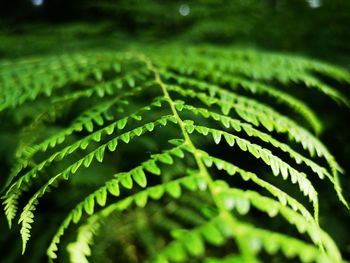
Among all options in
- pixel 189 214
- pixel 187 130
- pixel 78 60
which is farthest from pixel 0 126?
pixel 187 130

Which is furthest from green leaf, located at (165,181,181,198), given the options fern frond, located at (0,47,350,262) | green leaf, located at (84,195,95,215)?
green leaf, located at (84,195,95,215)

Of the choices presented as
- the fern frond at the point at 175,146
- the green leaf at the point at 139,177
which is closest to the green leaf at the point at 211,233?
the fern frond at the point at 175,146

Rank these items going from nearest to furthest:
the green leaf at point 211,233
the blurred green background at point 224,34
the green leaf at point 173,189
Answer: the green leaf at point 211,233
the green leaf at point 173,189
the blurred green background at point 224,34

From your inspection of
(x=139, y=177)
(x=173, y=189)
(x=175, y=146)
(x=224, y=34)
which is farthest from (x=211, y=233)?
(x=224, y=34)

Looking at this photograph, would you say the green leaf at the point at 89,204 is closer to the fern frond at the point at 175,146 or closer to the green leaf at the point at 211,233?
the fern frond at the point at 175,146

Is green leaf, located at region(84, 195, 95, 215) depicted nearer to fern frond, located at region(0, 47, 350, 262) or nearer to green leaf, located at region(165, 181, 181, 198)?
fern frond, located at region(0, 47, 350, 262)

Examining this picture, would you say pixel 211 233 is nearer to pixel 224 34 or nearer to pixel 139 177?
pixel 139 177

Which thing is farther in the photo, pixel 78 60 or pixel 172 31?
pixel 172 31

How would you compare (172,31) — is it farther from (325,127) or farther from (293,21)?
(325,127)

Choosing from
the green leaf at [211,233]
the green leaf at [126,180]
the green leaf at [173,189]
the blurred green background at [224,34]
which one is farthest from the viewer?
the blurred green background at [224,34]
